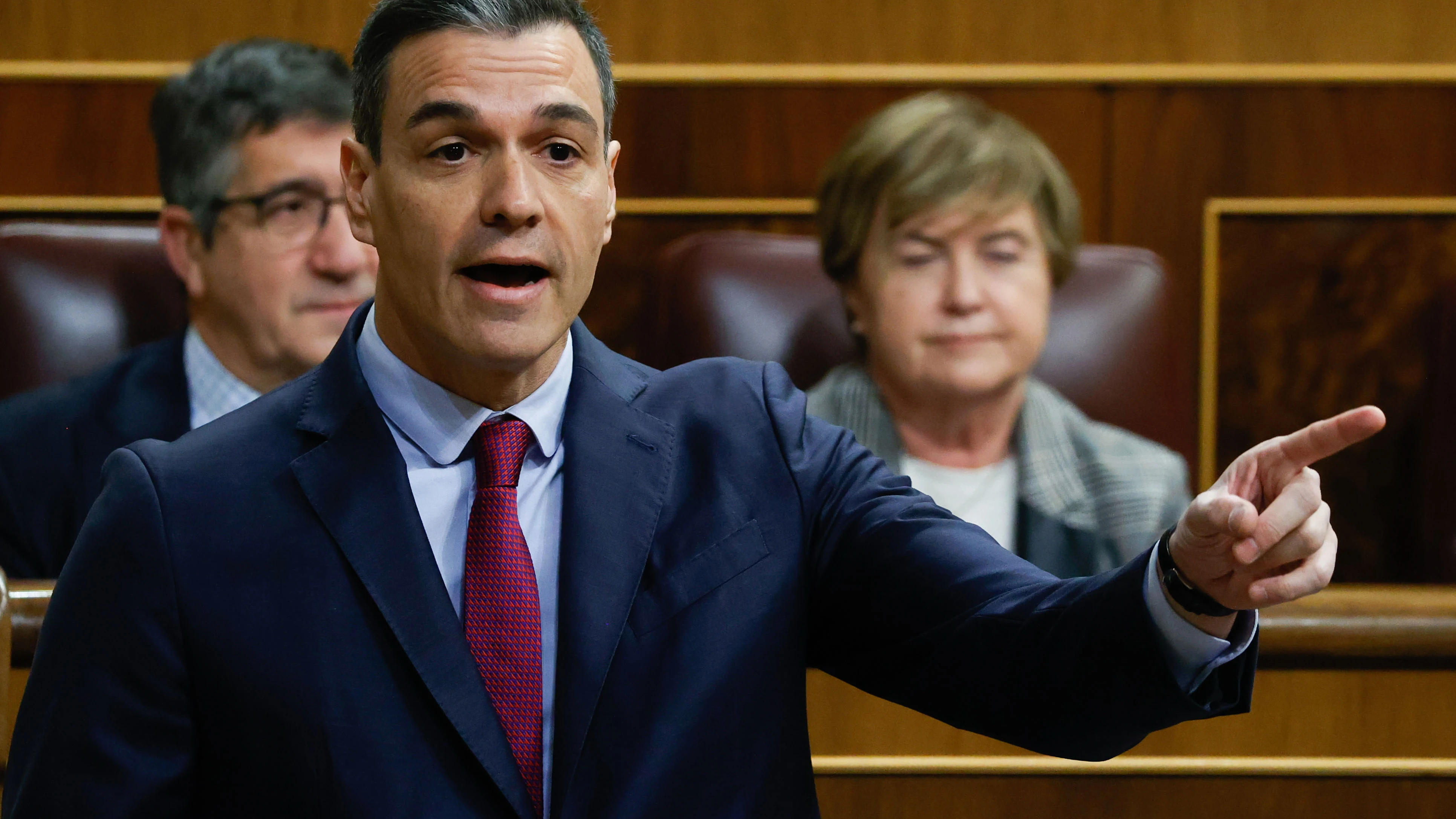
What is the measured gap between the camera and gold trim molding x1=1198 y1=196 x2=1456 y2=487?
164 centimetres

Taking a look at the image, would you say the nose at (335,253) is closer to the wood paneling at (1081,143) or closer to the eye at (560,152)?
the wood paneling at (1081,143)

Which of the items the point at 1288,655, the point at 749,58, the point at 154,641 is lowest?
the point at 1288,655

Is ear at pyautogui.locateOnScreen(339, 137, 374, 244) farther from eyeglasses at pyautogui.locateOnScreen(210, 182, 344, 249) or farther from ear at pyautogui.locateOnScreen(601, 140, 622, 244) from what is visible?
eyeglasses at pyautogui.locateOnScreen(210, 182, 344, 249)

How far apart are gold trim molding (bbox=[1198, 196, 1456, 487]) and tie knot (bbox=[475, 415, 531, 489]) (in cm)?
114

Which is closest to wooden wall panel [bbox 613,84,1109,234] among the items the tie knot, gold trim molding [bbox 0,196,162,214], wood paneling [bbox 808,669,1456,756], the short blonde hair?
the short blonde hair

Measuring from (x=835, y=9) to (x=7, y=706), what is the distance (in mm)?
1184

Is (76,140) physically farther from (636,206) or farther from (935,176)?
(935,176)

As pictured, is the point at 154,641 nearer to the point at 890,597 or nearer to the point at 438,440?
the point at 438,440

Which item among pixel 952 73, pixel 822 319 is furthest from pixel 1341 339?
pixel 822 319

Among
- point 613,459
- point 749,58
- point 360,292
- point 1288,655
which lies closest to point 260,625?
point 613,459

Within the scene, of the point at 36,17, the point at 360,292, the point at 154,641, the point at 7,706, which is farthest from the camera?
the point at 36,17

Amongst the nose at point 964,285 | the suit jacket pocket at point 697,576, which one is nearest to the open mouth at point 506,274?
the suit jacket pocket at point 697,576

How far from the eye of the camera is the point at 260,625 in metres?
0.60

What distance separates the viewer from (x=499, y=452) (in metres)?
0.65
